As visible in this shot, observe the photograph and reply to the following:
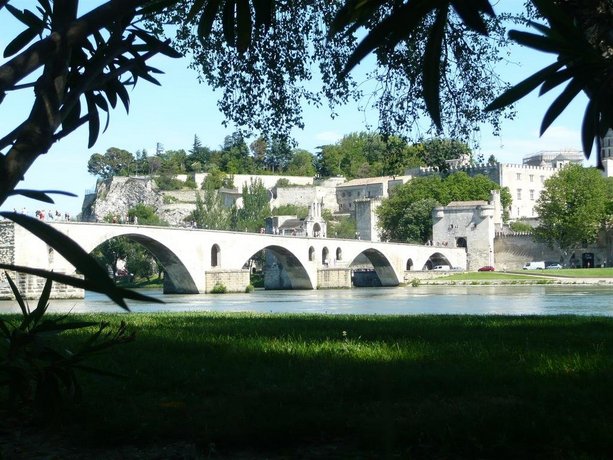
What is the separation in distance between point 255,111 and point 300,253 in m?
46.2

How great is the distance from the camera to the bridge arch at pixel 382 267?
6172 cm

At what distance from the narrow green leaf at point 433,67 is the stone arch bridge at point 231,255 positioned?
30581 millimetres

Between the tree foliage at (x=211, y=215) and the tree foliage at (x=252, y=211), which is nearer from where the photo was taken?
the tree foliage at (x=211, y=215)

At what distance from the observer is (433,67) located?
2074mm

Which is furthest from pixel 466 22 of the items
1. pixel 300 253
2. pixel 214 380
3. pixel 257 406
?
pixel 300 253

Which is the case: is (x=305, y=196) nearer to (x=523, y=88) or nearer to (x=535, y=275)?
(x=535, y=275)

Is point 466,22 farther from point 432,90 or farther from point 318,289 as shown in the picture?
point 318,289

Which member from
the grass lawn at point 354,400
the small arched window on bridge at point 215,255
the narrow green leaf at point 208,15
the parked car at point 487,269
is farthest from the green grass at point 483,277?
the narrow green leaf at point 208,15

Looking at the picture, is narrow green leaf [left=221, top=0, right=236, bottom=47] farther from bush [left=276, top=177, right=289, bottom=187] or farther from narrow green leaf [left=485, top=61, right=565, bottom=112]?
bush [left=276, top=177, right=289, bottom=187]

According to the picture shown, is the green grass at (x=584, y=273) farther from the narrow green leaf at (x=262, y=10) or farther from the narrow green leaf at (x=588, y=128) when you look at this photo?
the narrow green leaf at (x=262, y=10)

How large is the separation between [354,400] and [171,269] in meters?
42.1

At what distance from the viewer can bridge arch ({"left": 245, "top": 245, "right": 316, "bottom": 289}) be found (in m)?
54.5

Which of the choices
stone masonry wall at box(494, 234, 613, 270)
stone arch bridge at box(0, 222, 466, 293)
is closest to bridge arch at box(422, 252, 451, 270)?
stone arch bridge at box(0, 222, 466, 293)

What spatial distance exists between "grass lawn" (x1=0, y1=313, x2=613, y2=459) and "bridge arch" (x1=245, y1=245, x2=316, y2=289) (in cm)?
4747
